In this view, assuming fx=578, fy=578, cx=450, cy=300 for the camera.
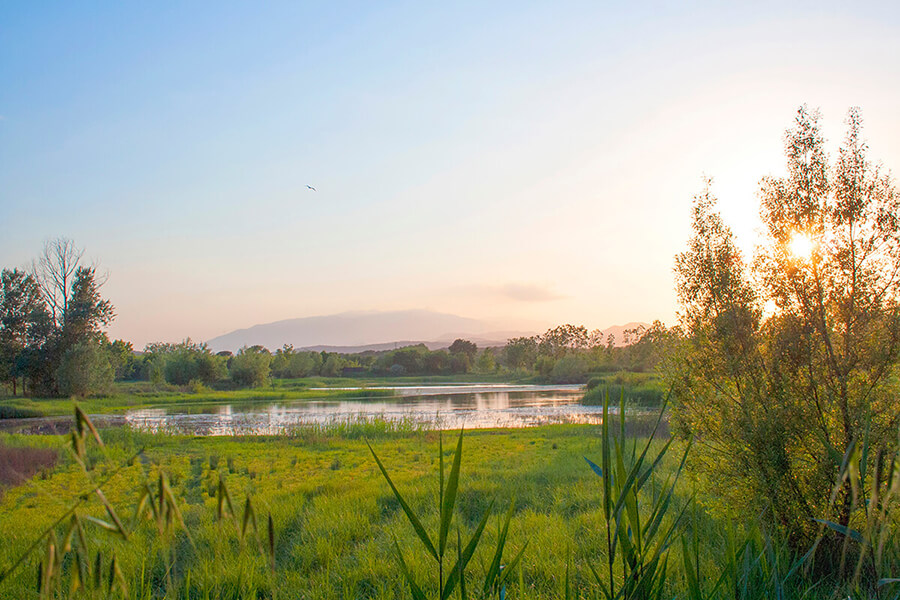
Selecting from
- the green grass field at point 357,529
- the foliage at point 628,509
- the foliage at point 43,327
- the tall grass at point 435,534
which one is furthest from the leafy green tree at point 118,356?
the foliage at point 628,509

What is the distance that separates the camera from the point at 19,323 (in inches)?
1672

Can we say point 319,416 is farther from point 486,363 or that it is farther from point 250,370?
point 486,363

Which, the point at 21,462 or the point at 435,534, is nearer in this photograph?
the point at 435,534

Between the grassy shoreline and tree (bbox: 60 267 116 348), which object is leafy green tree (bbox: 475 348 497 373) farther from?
tree (bbox: 60 267 116 348)

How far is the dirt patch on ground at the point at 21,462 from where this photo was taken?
10.9 m

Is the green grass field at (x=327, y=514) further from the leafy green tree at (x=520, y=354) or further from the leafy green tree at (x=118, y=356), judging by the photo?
the leafy green tree at (x=520, y=354)

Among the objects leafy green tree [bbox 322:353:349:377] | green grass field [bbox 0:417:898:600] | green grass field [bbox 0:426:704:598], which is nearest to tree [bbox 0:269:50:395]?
green grass field [bbox 0:426:704:598]

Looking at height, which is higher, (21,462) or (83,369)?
(83,369)

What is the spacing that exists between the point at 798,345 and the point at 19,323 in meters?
51.1

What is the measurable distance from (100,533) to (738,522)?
6.94m

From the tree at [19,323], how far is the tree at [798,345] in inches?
1904

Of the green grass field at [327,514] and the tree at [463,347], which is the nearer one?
the green grass field at [327,514]

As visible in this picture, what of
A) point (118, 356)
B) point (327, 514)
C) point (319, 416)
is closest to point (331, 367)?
point (118, 356)

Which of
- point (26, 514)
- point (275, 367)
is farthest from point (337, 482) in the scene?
point (275, 367)
